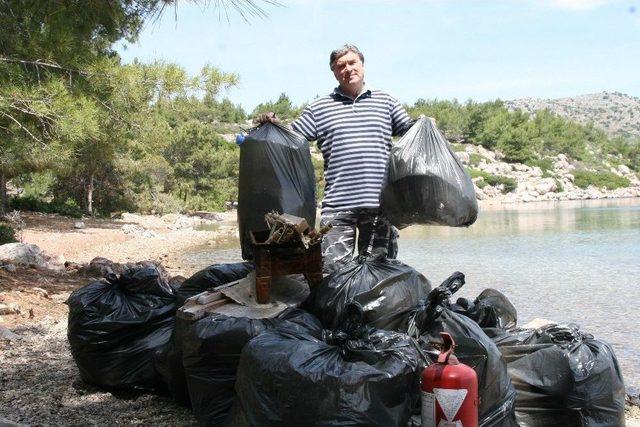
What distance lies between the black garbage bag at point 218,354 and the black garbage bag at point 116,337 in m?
0.63

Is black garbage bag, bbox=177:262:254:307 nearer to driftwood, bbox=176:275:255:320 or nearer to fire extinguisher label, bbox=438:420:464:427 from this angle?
driftwood, bbox=176:275:255:320

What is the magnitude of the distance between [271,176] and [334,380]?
133 centimetres

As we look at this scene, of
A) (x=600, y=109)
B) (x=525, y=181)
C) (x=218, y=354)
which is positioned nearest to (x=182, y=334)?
(x=218, y=354)

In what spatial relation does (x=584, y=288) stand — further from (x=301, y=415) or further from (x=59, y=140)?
(x=301, y=415)

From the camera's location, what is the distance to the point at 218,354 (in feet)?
9.00

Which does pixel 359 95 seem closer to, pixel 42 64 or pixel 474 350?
pixel 474 350

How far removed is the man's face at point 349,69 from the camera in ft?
10.8

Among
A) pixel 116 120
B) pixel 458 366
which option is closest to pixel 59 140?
pixel 116 120

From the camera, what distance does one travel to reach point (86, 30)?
636 cm

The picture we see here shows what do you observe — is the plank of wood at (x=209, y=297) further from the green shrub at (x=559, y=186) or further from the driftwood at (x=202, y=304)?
the green shrub at (x=559, y=186)

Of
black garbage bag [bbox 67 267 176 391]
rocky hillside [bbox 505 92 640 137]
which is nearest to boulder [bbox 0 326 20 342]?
black garbage bag [bbox 67 267 176 391]

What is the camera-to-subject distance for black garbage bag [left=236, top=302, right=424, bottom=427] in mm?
2096

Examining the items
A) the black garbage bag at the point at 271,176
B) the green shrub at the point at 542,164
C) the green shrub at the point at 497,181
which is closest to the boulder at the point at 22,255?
the black garbage bag at the point at 271,176

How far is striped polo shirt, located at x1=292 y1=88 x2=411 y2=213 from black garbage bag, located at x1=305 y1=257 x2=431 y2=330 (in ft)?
1.44
